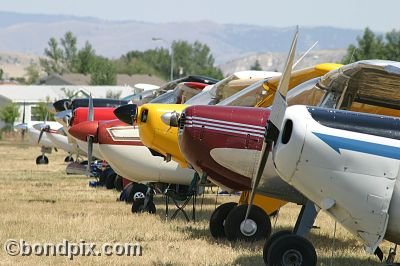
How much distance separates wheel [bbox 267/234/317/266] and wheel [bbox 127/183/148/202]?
6.46m

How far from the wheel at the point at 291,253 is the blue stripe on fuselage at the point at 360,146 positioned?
1.15m

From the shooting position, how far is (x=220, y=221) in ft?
36.2

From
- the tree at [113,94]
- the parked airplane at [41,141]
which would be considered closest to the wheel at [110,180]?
the parked airplane at [41,141]

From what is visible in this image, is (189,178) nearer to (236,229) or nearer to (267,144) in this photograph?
(236,229)

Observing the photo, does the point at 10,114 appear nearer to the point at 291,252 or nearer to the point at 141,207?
the point at 141,207

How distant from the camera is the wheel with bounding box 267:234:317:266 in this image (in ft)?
26.1

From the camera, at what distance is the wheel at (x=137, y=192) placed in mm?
14516

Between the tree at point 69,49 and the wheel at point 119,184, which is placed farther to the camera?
the tree at point 69,49

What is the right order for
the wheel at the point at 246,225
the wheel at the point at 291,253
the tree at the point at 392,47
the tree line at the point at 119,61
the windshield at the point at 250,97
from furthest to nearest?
1. the tree line at the point at 119,61
2. the tree at the point at 392,47
3. the windshield at the point at 250,97
4. the wheel at the point at 246,225
5. the wheel at the point at 291,253

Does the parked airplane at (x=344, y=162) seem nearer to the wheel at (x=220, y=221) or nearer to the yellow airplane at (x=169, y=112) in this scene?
the wheel at (x=220, y=221)

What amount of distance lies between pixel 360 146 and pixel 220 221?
4007 millimetres

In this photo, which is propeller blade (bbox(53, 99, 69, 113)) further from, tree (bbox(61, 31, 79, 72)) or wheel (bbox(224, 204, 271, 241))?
tree (bbox(61, 31, 79, 72))

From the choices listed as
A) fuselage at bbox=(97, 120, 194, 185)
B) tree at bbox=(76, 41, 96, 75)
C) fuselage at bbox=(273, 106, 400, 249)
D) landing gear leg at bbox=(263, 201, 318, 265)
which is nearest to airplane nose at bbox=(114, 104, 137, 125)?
fuselage at bbox=(97, 120, 194, 185)

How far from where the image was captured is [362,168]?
7305 millimetres
